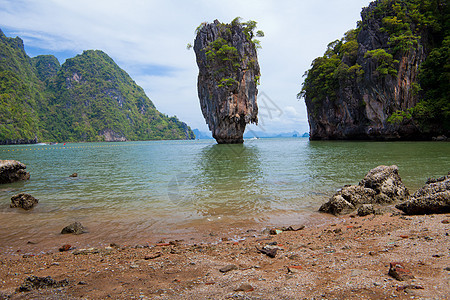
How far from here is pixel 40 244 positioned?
5.54m

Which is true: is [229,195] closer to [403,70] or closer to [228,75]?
[228,75]

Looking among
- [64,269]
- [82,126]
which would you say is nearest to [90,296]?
[64,269]

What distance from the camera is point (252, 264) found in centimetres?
382

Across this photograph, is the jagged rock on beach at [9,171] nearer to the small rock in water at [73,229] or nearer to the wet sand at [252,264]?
the small rock in water at [73,229]

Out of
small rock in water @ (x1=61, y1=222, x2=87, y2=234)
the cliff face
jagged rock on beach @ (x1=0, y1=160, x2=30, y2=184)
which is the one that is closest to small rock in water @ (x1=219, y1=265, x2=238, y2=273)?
small rock in water @ (x1=61, y1=222, x2=87, y2=234)

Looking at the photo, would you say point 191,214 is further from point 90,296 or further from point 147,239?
point 90,296

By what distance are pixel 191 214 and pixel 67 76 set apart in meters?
211

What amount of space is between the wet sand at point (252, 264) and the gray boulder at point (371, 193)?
1.53 meters

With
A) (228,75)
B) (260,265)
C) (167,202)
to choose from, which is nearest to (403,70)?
(228,75)

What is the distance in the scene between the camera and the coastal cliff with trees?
40.2 metres

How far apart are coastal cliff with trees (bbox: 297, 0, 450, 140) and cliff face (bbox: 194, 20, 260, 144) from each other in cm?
1955

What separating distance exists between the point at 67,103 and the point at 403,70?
18351 cm

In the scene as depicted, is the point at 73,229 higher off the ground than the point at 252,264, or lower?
lower

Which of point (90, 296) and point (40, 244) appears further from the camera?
point (40, 244)
